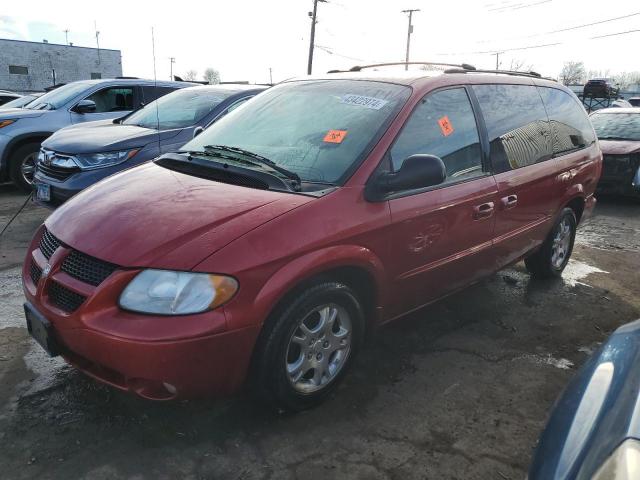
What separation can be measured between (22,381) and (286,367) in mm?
1555

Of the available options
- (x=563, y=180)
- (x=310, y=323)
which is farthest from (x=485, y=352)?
(x=563, y=180)

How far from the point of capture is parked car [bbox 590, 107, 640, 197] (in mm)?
8266

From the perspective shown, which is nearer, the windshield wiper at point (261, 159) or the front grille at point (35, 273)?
the front grille at point (35, 273)

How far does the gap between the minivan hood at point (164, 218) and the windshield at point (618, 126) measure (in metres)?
8.56

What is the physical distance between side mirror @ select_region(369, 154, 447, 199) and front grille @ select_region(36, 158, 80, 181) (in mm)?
3671

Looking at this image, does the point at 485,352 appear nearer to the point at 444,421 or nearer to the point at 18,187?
the point at 444,421

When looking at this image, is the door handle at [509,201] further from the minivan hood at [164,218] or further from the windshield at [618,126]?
the windshield at [618,126]

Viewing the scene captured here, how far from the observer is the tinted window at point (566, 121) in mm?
4336

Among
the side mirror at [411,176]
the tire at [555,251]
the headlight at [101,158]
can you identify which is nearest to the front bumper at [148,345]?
the side mirror at [411,176]

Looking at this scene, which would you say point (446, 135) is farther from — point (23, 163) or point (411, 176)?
point (23, 163)

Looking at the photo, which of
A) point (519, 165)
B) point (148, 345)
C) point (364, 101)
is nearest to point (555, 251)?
point (519, 165)

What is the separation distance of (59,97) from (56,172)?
3.05 m

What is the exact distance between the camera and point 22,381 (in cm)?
289

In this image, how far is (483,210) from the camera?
3391mm
